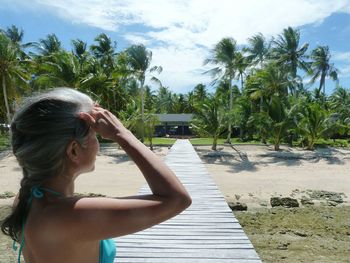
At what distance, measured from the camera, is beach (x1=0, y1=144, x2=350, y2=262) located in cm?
918

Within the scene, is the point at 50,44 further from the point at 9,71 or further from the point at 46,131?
the point at 46,131

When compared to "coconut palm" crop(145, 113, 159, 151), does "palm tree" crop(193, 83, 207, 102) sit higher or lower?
higher

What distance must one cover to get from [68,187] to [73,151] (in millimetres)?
126

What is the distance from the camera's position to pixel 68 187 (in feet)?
3.69

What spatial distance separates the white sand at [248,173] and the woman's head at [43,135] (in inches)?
406

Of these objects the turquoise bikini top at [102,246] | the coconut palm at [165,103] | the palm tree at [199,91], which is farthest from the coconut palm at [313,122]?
the coconut palm at [165,103]


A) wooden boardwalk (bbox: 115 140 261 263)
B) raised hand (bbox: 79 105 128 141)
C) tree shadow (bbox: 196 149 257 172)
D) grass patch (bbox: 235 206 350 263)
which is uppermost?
raised hand (bbox: 79 105 128 141)

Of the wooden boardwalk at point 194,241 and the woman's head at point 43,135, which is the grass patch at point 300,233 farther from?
the woman's head at point 43,135

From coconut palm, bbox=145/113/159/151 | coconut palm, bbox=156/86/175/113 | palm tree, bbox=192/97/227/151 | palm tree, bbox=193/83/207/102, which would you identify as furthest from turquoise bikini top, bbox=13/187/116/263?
coconut palm, bbox=156/86/175/113

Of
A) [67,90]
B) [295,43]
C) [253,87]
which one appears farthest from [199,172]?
[295,43]

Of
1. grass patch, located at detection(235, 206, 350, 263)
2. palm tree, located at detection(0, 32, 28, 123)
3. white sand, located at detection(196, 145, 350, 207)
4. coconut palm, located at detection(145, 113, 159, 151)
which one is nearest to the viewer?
grass patch, located at detection(235, 206, 350, 263)

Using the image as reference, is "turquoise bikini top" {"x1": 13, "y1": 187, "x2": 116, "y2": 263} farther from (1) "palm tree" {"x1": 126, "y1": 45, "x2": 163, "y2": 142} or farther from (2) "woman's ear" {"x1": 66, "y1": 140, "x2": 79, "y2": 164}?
(1) "palm tree" {"x1": 126, "y1": 45, "x2": 163, "y2": 142}

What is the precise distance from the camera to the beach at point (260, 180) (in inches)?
361

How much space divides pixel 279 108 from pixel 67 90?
922 inches
